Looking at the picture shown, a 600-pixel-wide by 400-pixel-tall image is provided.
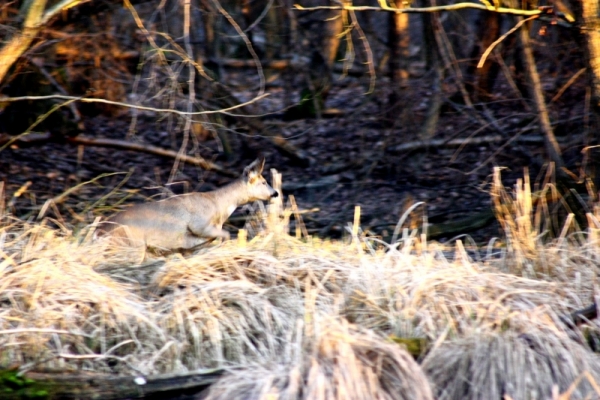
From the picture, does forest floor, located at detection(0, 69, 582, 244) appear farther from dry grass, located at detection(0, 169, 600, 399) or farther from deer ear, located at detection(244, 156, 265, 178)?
dry grass, located at detection(0, 169, 600, 399)

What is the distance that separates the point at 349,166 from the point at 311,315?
753 centimetres

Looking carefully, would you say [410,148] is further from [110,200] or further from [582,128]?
[110,200]

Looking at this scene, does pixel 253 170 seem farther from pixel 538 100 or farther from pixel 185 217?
pixel 538 100

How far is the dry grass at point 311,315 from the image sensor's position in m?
5.08

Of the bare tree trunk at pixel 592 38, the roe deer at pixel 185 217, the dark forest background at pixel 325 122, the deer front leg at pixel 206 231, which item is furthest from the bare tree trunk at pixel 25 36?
the bare tree trunk at pixel 592 38

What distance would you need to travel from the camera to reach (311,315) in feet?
19.5

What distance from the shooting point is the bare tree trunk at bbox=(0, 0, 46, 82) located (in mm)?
7484

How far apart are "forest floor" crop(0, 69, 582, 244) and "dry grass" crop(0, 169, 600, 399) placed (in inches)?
140

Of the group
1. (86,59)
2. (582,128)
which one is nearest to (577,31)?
(582,128)

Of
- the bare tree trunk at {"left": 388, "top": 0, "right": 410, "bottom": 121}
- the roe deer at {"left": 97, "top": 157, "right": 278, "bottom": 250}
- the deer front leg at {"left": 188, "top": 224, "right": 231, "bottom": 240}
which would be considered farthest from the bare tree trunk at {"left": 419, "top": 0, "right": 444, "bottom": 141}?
the deer front leg at {"left": 188, "top": 224, "right": 231, "bottom": 240}

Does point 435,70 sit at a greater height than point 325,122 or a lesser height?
greater

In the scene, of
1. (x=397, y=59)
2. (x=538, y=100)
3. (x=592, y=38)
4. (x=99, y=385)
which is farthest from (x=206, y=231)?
(x=397, y=59)

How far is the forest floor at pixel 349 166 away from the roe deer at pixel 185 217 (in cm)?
154

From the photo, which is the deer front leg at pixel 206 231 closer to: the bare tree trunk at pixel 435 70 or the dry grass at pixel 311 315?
the dry grass at pixel 311 315
